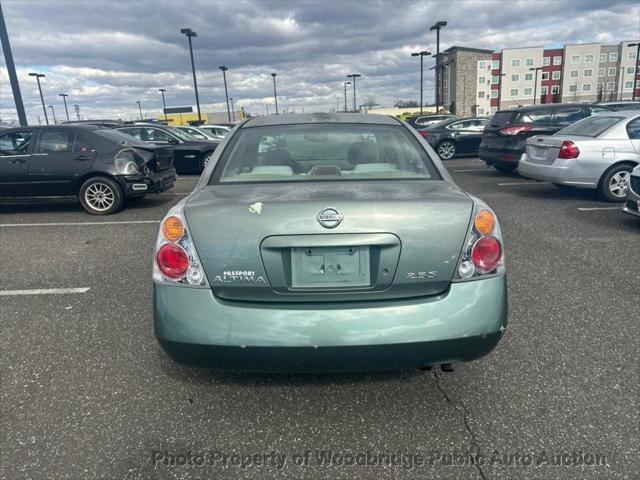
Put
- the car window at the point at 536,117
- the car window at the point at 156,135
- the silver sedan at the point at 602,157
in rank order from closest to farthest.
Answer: the silver sedan at the point at 602,157 < the car window at the point at 536,117 < the car window at the point at 156,135

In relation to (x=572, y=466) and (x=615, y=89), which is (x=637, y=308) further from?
(x=615, y=89)

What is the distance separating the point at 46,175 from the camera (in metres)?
7.86

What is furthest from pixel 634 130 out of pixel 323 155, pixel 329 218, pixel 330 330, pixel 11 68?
pixel 11 68

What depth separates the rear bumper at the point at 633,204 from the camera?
579 centimetres

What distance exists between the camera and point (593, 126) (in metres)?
8.05

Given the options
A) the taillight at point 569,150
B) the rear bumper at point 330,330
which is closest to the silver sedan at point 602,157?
the taillight at point 569,150

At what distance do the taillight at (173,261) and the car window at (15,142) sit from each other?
7417 mm

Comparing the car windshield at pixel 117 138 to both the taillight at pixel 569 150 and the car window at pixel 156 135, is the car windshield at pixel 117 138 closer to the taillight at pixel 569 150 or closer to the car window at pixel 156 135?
the car window at pixel 156 135

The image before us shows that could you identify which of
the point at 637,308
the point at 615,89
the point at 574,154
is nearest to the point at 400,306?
the point at 637,308

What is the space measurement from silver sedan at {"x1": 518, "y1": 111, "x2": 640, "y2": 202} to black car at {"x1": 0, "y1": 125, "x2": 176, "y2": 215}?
7163 mm

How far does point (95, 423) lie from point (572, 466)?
233 cm

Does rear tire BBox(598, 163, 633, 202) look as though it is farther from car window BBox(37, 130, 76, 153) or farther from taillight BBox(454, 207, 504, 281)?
car window BBox(37, 130, 76, 153)

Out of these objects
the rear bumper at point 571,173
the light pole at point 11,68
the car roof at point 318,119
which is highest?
the light pole at point 11,68

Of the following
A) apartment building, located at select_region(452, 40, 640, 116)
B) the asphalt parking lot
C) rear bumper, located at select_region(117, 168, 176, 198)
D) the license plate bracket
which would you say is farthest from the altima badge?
apartment building, located at select_region(452, 40, 640, 116)
